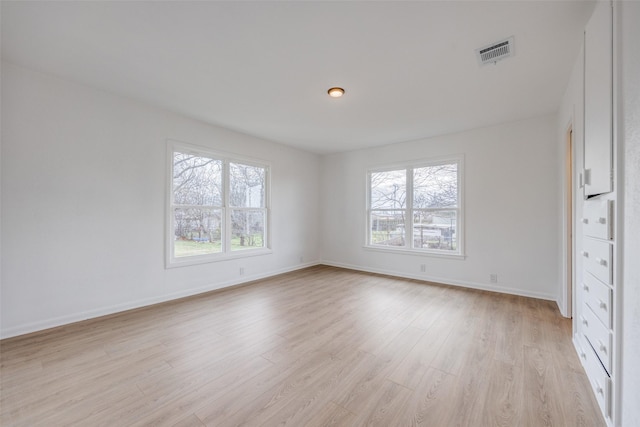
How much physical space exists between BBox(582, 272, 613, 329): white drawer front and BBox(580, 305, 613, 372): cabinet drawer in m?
0.05

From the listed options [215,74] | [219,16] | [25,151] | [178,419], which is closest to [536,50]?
[219,16]

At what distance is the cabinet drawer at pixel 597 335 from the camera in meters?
1.54

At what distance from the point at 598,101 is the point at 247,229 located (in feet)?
14.7

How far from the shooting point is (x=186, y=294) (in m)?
3.78

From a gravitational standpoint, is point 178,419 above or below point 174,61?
below

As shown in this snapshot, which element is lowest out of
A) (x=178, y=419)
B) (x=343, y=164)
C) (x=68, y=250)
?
(x=178, y=419)

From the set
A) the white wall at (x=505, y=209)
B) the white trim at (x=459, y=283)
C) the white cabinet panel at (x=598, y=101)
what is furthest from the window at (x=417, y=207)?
the white cabinet panel at (x=598, y=101)

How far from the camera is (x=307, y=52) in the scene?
2270 millimetres

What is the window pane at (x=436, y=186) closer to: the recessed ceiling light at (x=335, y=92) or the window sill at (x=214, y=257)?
the recessed ceiling light at (x=335, y=92)

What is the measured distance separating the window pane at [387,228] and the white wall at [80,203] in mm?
3260

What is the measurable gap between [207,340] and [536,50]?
392cm

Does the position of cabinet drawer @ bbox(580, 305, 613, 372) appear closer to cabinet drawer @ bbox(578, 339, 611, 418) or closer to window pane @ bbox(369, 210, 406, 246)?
cabinet drawer @ bbox(578, 339, 611, 418)

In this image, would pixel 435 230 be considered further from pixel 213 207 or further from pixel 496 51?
pixel 213 207

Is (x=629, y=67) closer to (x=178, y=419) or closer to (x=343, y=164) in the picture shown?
(x=178, y=419)
